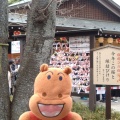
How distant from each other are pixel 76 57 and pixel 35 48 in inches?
168

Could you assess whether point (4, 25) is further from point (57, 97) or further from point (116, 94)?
point (116, 94)

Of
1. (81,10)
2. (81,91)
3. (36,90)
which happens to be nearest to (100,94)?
(81,91)

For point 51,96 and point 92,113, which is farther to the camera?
point 92,113

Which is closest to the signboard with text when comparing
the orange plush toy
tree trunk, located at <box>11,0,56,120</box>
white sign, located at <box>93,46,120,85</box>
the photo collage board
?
the photo collage board

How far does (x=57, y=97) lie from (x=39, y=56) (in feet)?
6.85

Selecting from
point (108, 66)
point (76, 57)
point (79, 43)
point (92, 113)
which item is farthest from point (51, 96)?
point (76, 57)

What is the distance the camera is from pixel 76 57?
30.3 ft

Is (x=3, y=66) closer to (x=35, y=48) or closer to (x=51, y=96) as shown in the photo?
(x=35, y=48)

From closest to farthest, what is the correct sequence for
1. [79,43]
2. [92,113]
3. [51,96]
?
[51,96] < [92,113] < [79,43]

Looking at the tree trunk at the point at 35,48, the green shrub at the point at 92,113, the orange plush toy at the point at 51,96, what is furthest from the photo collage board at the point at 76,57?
the orange plush toy at the point at 51,96

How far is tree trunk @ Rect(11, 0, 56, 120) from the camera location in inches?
196

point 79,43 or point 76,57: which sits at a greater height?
point 79,43

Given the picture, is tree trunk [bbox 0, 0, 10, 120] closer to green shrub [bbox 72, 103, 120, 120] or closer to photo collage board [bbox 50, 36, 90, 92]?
green shrub [bbox 72, 103, 120, 120]

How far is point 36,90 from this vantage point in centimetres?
306
